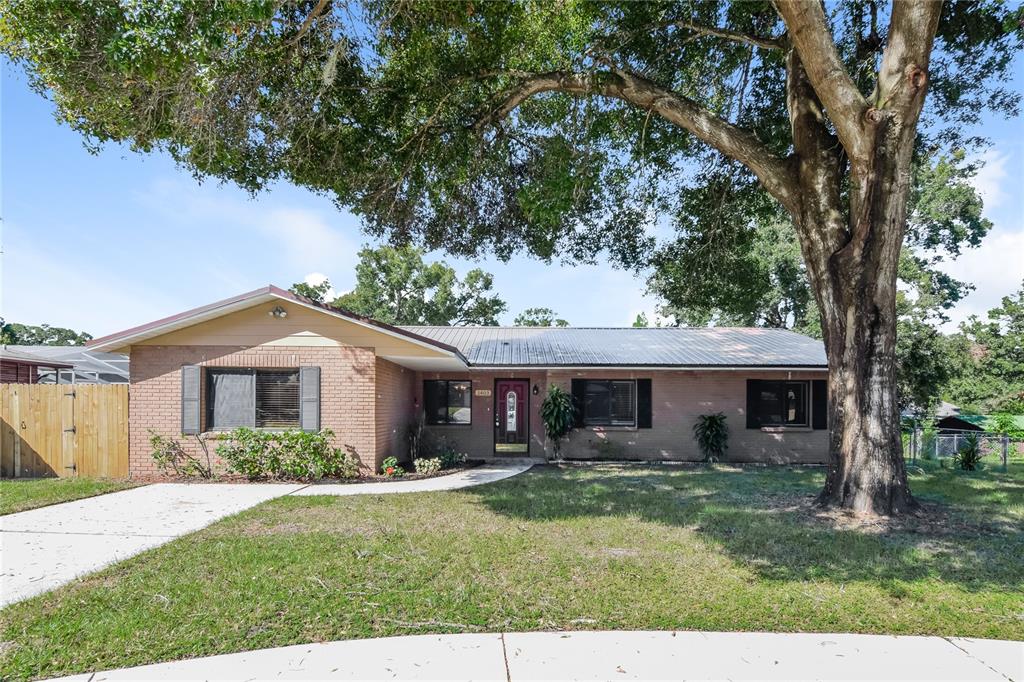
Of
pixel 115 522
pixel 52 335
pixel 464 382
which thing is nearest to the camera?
pixel 115 522

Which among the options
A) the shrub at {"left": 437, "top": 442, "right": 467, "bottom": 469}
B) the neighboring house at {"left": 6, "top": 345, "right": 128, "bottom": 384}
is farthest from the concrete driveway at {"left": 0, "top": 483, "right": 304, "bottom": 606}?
the neighboring house at {"left": 6, "top": 345, "right": 128, "bottom": 384}

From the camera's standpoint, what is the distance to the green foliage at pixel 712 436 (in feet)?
44.6

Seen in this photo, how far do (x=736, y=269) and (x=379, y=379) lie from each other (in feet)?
26.5

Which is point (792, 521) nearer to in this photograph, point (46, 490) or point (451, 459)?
point (451, 459)

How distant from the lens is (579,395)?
46.4ft

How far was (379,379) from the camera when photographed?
10938 millimetres

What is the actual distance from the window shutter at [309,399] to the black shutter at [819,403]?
39.1ft

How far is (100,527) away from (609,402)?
1062 centimetres

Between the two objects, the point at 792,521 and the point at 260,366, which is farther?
the point at 260,366

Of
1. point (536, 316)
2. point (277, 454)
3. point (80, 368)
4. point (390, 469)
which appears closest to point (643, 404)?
point (390, 469)

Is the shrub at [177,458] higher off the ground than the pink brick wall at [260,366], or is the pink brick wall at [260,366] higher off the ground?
the pink brick wall at [260,366]

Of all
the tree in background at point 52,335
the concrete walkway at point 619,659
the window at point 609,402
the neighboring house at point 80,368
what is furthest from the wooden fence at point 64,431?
the tree in background at point 52,335

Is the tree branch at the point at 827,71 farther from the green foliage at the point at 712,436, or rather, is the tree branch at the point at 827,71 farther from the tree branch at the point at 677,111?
the green foliage at the point at 712,436

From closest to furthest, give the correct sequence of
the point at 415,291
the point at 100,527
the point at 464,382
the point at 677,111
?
the point at 100,527 < the point at 677,111 < the point at 464,382 < the point at 415,291
